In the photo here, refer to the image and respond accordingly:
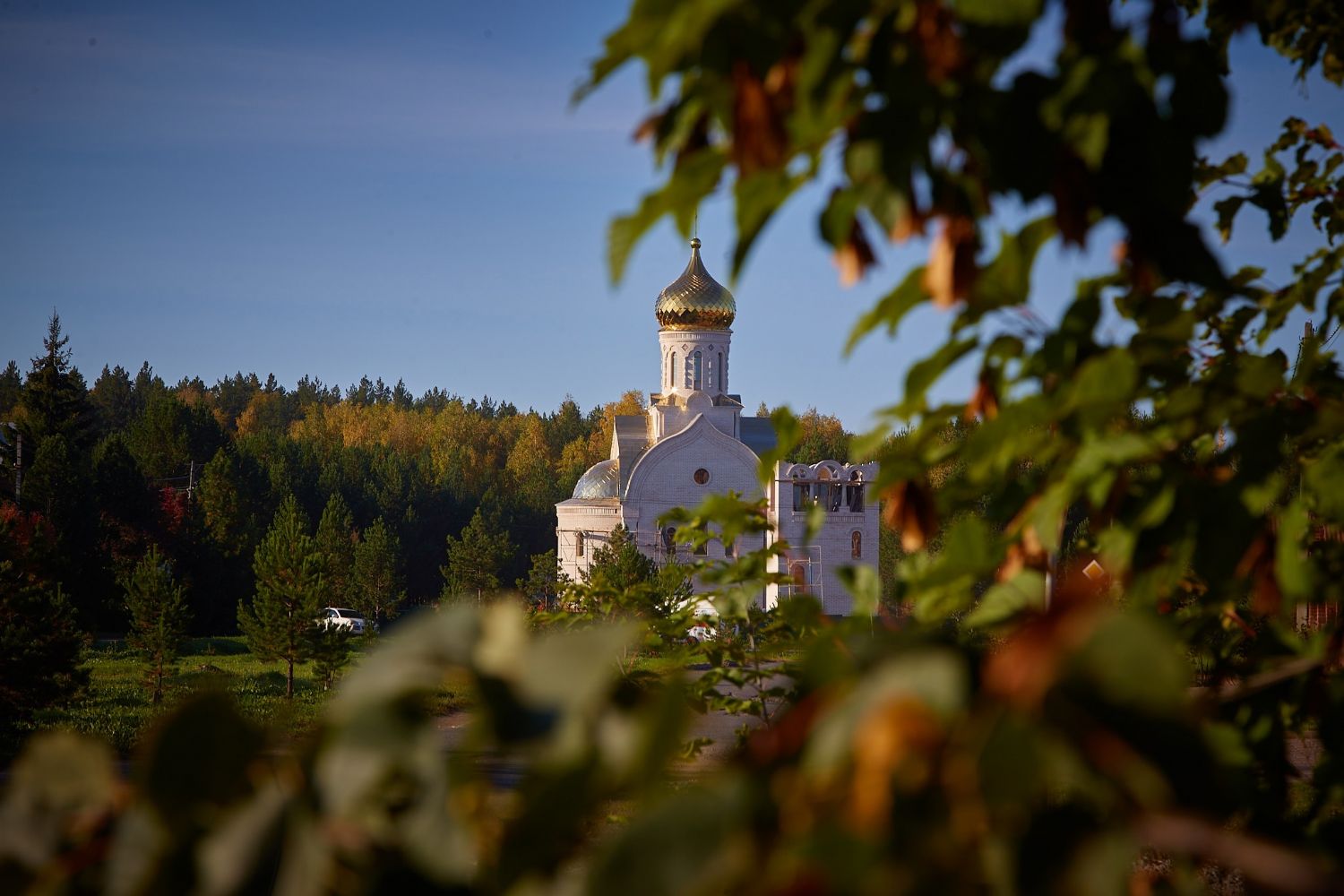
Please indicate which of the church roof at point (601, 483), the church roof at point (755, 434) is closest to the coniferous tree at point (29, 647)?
the church roof at point (601, 483)

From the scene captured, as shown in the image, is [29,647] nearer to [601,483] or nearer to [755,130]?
[755,130]

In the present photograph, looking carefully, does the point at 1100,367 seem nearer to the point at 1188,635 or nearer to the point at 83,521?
the point at 1188,635

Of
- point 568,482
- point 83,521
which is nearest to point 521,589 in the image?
point 83,521

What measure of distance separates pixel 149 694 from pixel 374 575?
1286cm

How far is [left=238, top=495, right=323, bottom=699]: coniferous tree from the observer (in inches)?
797

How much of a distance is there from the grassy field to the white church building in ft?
28.6

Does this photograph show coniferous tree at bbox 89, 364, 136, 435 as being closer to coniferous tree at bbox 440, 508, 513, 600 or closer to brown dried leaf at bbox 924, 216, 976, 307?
coniferous tree at bbox 440, 508, 513, 600

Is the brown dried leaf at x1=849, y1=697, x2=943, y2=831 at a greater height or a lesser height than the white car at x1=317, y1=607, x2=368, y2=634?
greater

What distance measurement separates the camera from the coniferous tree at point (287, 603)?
797 inches

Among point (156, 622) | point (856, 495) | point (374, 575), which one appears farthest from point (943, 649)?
point (374, 575)

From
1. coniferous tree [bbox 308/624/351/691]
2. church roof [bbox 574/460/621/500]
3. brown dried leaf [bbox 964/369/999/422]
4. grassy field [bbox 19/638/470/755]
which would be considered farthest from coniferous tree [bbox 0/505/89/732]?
church roof [bbox 574/460/621/500]

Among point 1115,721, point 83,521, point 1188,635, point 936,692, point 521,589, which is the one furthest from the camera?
point 83,521

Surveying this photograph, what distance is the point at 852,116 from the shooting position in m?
0.87

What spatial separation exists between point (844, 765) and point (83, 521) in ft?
111
